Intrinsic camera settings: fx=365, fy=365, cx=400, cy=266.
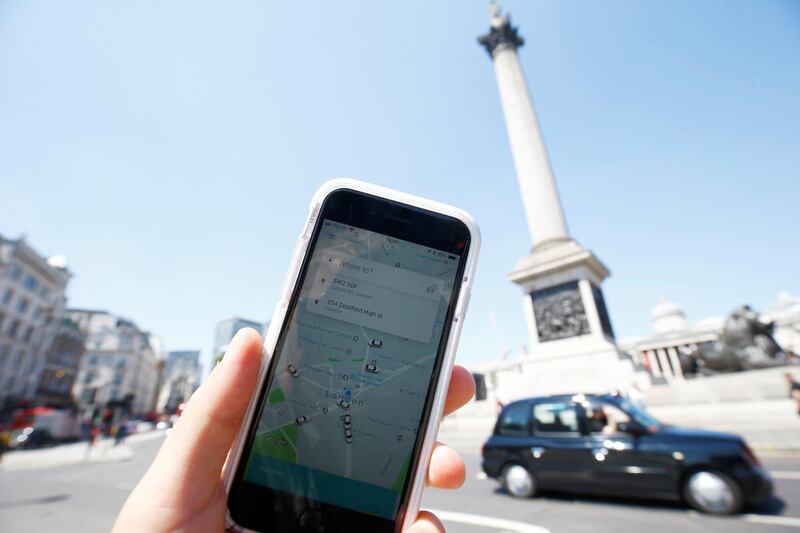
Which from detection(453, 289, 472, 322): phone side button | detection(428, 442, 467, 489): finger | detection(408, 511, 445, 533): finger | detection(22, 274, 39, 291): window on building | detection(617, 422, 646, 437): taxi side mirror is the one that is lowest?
detection(617, 422, 646, 437): taxi side mirror

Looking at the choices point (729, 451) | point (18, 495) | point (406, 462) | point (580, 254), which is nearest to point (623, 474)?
point (729, 451)

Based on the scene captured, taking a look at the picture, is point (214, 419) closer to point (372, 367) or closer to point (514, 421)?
point (372, 367)

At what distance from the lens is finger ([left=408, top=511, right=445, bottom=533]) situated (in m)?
1.46

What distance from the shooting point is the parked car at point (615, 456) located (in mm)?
4938

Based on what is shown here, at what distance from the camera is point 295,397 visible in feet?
5.53

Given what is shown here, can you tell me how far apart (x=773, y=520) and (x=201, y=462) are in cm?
672

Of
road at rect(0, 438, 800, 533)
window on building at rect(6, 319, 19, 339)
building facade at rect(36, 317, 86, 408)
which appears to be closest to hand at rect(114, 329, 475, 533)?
road at rect(0, 438, 800, 533)

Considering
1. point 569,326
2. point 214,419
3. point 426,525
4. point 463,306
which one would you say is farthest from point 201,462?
point 569,326

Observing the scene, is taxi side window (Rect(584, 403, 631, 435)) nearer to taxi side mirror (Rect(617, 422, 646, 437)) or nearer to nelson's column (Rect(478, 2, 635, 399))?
taxi side mirror (Rect(617, 422, 646, 437))

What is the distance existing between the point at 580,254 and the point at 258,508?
1736 centimetres

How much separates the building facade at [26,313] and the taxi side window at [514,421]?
52852 millimetres

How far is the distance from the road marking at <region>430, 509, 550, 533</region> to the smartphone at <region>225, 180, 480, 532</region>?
4522 millimetres

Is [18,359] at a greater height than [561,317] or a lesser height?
greater

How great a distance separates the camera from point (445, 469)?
5.96ft
